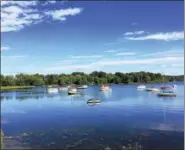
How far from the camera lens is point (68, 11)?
10.1 m

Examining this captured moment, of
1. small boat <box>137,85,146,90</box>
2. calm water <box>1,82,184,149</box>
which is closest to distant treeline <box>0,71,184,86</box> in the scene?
small boat <box>137,85,146,90</box>

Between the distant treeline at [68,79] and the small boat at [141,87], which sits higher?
the distant treeline at [68,79]

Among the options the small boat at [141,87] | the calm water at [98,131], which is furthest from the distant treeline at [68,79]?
the calm water at [98,131]

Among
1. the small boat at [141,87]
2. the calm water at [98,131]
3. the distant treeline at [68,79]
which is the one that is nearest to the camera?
the calm water at [98,131]

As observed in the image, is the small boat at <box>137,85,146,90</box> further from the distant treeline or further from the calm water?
the calm water

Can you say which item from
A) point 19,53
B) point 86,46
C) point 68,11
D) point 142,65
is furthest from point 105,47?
point 19,53

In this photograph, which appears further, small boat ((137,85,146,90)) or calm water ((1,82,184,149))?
small boat ((137,85,146,90))

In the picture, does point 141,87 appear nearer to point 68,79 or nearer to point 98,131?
point 68,79

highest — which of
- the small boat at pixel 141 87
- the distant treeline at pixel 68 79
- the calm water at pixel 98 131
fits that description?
the distant treeline at pixel 68 79

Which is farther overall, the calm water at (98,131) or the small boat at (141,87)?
the small boat at (141,87)

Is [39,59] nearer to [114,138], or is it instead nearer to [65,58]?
[65,58]

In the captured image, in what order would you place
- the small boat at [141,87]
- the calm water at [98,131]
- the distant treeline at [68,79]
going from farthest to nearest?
the small boat at [141,87]
the distant treeline at [68,79]
the calm water at [98,131]

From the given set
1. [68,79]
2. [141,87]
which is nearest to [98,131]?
[141,87]

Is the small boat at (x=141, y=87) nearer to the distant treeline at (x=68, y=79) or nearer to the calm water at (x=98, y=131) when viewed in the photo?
the distant treeline at (x=68, y=79)
